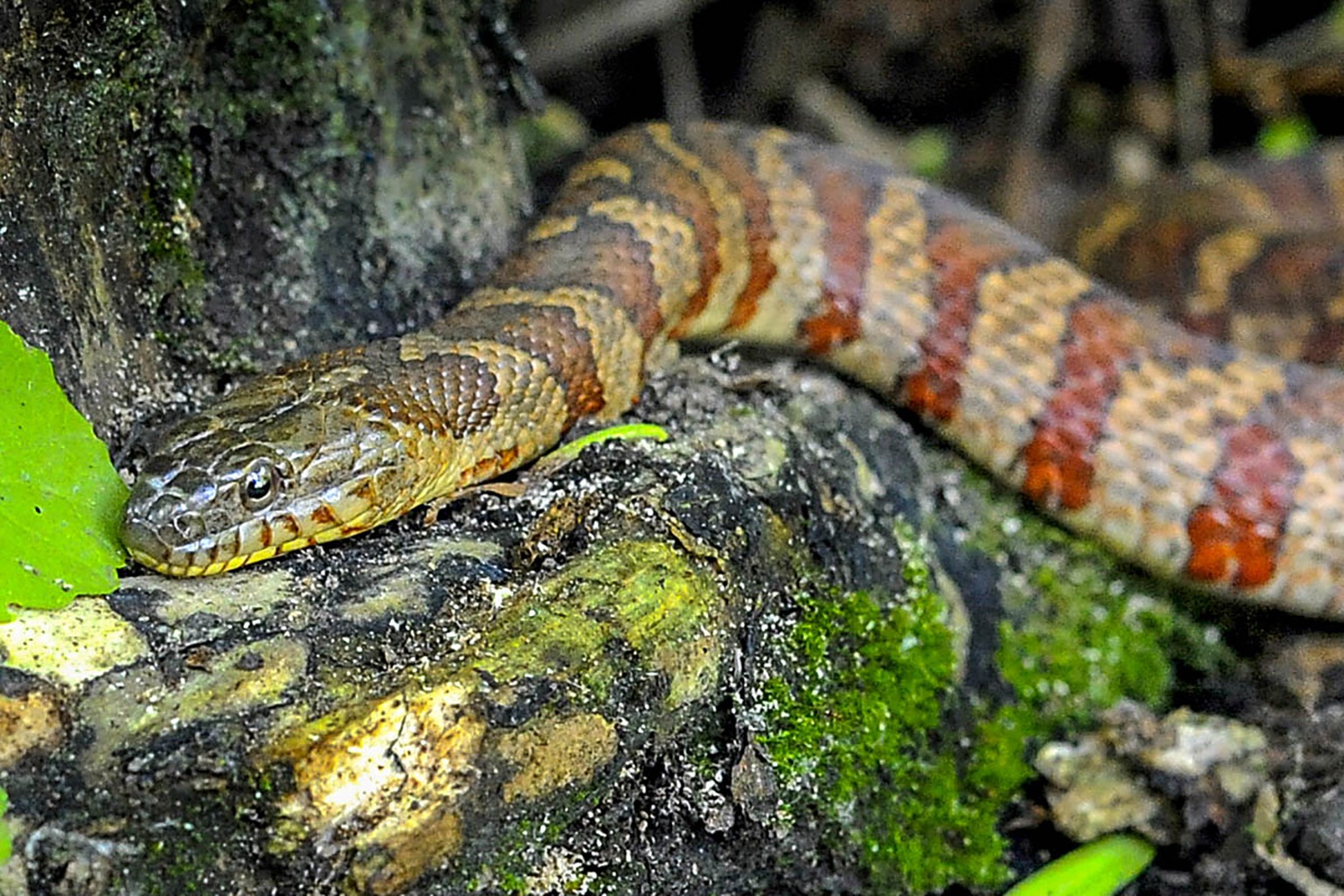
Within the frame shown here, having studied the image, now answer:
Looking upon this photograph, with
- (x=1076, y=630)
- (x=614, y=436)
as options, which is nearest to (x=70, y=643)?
(x=614, y=436)

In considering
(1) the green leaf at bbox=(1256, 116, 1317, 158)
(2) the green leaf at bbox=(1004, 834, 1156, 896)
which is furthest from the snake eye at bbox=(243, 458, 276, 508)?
(1) the green leaf at bbox=(1256, 116, 1317, 158)

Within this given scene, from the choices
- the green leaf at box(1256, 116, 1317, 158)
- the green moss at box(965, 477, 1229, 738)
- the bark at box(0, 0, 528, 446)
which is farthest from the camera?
the green leaf at box(1256, 116, 1317, 158)

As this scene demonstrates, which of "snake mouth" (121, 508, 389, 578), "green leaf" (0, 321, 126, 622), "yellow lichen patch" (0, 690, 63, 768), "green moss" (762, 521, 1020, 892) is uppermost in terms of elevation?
"green leaf" (0, 321, 126, 622)

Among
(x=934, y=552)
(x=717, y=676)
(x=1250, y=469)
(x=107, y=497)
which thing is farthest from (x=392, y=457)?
(x=1250, y=469)

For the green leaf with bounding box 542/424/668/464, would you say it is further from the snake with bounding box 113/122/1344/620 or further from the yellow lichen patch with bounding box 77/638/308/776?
the yellow lichen patch with bounding box 77/638/308/776

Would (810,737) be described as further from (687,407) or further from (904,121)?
A: (904,121)

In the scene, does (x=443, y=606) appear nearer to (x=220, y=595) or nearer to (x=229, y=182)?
(x=220, y=595)

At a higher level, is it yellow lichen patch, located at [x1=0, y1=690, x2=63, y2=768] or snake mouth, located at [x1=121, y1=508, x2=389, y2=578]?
yellow lichen patch, located at [x1=0, y1=690, x2=63, y2=768]
